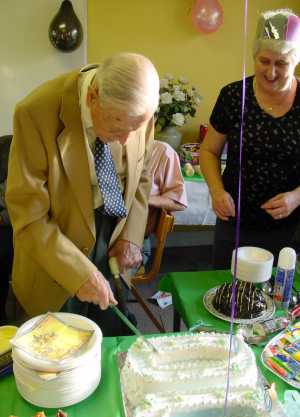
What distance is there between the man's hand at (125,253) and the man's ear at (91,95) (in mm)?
484

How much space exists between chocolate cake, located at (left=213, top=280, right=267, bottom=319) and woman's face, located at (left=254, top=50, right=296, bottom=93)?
63 centimetres

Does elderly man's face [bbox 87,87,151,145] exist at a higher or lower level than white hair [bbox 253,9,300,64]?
lower

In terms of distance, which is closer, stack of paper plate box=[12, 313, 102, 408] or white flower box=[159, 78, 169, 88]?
stack of paper plate box=[12, 313, 102, 408]

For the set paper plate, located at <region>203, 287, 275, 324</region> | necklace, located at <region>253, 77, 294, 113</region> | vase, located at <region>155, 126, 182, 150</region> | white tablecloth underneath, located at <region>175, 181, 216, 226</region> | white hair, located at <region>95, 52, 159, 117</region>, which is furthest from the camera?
vase, located at <region>155, 126, 182, 150</region>

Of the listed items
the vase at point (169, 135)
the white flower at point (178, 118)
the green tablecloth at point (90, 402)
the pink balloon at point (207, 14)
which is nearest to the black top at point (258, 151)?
the green tablecloth at point (90, 402)

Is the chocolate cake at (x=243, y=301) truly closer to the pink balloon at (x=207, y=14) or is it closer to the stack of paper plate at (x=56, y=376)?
the stack of paper plate at (x=56, y=376)

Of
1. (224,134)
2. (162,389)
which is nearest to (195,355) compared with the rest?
(162,389)

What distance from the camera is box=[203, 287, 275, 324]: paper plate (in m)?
1.27

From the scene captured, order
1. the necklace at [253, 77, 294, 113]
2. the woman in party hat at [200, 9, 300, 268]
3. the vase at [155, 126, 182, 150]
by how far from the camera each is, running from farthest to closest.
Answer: the vase at [155, 126, 182, 150]
the necklace at [253, 77, 294, 113]
the woman in party hat at [200, 9, 300, 268]

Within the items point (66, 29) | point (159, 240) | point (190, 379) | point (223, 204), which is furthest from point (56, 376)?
point (66, 29)

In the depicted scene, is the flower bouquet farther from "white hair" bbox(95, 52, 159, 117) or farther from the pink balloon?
"white hair" bbox(95, 52, 159, 117)

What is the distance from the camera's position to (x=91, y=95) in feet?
3.68

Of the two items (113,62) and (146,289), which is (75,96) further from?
(146,289)

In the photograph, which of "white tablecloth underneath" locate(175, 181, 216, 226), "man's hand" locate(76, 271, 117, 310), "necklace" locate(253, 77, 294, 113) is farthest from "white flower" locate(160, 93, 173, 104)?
"man's hand" locate(76, 271, 117, 310)
